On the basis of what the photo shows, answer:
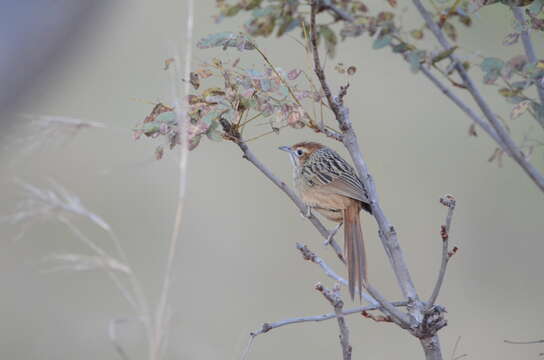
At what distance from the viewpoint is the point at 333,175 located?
4.83 meters

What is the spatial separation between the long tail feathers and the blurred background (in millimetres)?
2105

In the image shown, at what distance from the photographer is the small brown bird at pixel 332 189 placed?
412 centimetres

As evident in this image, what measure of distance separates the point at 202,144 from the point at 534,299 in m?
3.59

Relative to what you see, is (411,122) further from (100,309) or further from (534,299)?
→ (100,309)

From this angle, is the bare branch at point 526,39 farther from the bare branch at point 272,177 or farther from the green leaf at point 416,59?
the bare branch at point 272,177

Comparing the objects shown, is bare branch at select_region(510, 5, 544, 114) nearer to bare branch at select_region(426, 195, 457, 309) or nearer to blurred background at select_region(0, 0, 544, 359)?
bare branch at select_region(426, 195, 457, 309)

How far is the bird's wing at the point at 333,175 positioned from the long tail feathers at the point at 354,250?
125 mm

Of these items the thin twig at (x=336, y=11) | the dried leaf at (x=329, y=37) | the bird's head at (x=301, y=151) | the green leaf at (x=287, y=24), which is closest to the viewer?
the thin twig at (x=336, y=11)

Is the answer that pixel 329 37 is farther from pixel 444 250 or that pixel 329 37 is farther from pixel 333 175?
pixel 333 175

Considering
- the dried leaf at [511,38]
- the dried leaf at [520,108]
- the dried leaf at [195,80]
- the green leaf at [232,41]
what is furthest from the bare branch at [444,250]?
the dried leaf at [195,80]

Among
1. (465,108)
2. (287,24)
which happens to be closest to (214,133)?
(287,24)

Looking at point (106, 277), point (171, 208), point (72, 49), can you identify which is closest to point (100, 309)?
point (106, 277)

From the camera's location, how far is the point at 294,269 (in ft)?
22.8

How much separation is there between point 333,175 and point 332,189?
209mm
